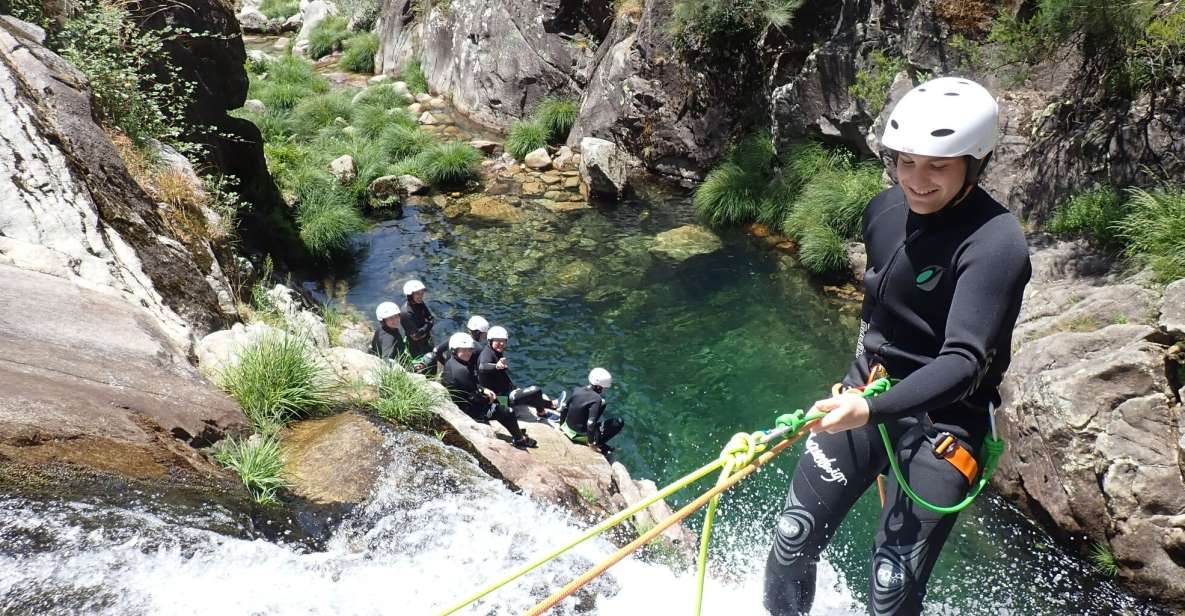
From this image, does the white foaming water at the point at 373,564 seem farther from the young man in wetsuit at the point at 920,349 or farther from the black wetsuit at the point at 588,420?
the black wetsuit at the point at 588,420

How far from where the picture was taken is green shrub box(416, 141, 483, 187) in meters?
15.2

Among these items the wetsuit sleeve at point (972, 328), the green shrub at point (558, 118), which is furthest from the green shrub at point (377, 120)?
the wetsuit sleeve at point (972, 328)

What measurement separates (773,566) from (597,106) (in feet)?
46.1

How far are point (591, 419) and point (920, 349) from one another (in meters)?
4.99

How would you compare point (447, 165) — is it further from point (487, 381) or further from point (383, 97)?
point (487, 381)

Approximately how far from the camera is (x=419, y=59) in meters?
22.0

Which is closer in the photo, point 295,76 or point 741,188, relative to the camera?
point 741,188

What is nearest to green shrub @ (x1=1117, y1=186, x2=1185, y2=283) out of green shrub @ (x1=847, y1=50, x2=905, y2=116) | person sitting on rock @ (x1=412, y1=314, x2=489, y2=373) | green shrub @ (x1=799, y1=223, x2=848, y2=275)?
green shrub @ (x1=799, y1=223, x2=848, y2=275)

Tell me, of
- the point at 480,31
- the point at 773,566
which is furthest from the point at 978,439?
the point at 480,31

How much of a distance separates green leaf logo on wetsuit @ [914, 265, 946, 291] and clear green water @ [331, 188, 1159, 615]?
2.79m

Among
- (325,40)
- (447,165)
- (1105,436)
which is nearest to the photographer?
(1105,436)

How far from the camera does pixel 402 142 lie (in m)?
16.2

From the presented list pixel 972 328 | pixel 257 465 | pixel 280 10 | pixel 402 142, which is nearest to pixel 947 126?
pixel 972 328

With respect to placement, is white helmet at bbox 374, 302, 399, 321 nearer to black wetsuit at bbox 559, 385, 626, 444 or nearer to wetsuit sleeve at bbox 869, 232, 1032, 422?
black wetsuit at bbox 559, 385, 626, 444
